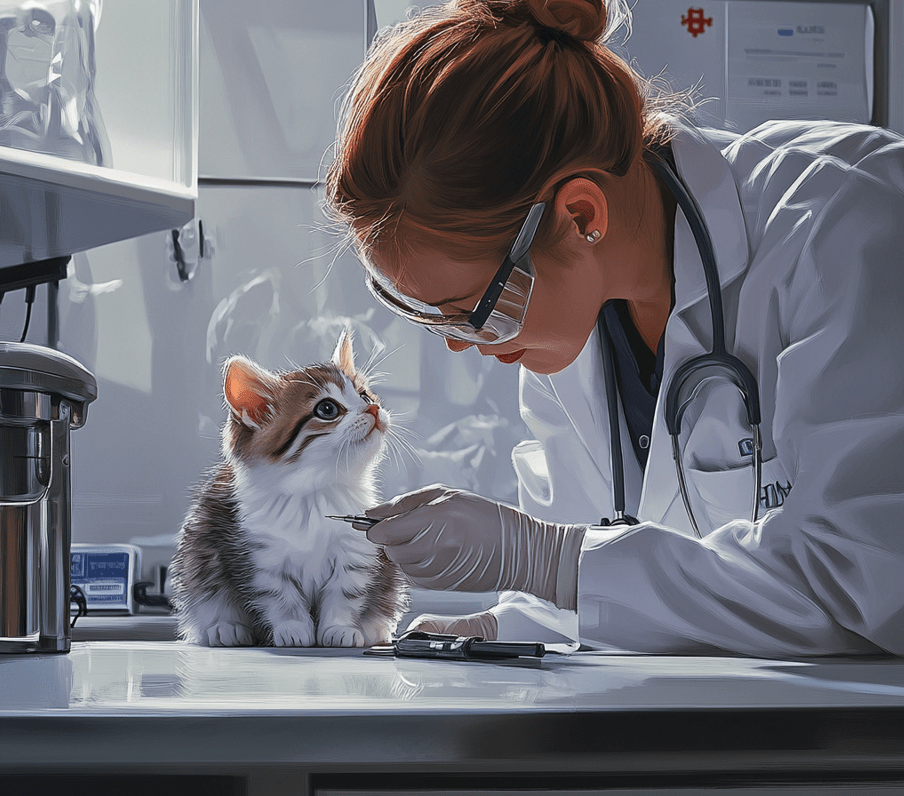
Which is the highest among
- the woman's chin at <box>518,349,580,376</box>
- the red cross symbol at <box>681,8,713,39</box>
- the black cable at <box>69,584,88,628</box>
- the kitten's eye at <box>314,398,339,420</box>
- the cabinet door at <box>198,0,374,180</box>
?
the red cross symbol at <box>681,8,713,39</box>

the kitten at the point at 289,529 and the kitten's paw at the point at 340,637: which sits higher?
the kitten at the point at 289,529

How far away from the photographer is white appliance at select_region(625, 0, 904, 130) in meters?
1.52

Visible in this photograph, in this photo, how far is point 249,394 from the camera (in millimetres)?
1003

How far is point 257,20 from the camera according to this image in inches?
57.0

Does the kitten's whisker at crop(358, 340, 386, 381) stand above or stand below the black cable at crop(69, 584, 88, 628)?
above

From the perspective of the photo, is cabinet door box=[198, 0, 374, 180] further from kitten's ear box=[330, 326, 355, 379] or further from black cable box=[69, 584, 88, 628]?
black cable box=[69, 584, 88, 628]

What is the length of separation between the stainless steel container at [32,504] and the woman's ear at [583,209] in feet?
1.81

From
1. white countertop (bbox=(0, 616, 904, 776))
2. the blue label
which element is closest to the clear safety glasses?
white countertop (bbox=(0, 616, 904, 776))

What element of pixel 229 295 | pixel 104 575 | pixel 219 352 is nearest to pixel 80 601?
pixel 104 575

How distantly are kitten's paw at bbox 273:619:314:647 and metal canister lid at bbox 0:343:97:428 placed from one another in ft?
1.06

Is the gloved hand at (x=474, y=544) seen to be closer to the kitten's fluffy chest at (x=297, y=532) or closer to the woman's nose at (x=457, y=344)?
the kitten's fluffy chest at (x=297, y=532)

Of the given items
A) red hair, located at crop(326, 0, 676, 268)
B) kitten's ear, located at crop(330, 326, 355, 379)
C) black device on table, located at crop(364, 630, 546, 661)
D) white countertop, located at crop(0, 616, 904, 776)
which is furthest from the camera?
kitten's ear, located at crop(330, 326, 355, 379)

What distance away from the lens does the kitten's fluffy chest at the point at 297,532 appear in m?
→ 0.91

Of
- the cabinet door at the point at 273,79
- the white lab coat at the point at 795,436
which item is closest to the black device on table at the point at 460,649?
the white lab coat at the point at 795,436
